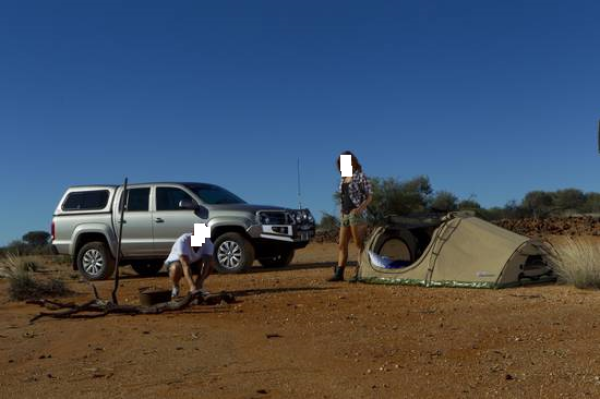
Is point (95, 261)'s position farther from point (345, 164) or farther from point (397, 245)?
point (397, 245)

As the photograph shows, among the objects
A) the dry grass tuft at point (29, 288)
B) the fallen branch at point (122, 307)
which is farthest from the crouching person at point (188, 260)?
the dry grass tuft at point (29, 288)

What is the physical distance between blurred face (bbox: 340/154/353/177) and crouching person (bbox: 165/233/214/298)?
2359mm

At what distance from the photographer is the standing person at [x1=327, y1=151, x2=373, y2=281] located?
34.4 ft

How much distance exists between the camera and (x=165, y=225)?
13953 millimetres

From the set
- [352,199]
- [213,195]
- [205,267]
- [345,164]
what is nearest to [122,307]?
[205,267]

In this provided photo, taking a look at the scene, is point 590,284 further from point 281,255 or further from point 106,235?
point 106,235

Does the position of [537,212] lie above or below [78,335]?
above

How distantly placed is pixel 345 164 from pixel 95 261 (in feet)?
21.0

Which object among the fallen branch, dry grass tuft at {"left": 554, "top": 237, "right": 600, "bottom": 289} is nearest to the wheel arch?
the fallen branch

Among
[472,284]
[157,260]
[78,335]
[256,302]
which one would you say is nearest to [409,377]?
[78,335]

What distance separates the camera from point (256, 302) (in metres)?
9.16

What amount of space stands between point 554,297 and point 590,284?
1.09 meters

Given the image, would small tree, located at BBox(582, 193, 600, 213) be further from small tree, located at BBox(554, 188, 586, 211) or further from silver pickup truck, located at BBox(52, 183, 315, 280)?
silver pickup truck, located at BBox(52, 183, 315, 280)

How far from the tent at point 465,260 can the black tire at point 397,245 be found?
183mm
